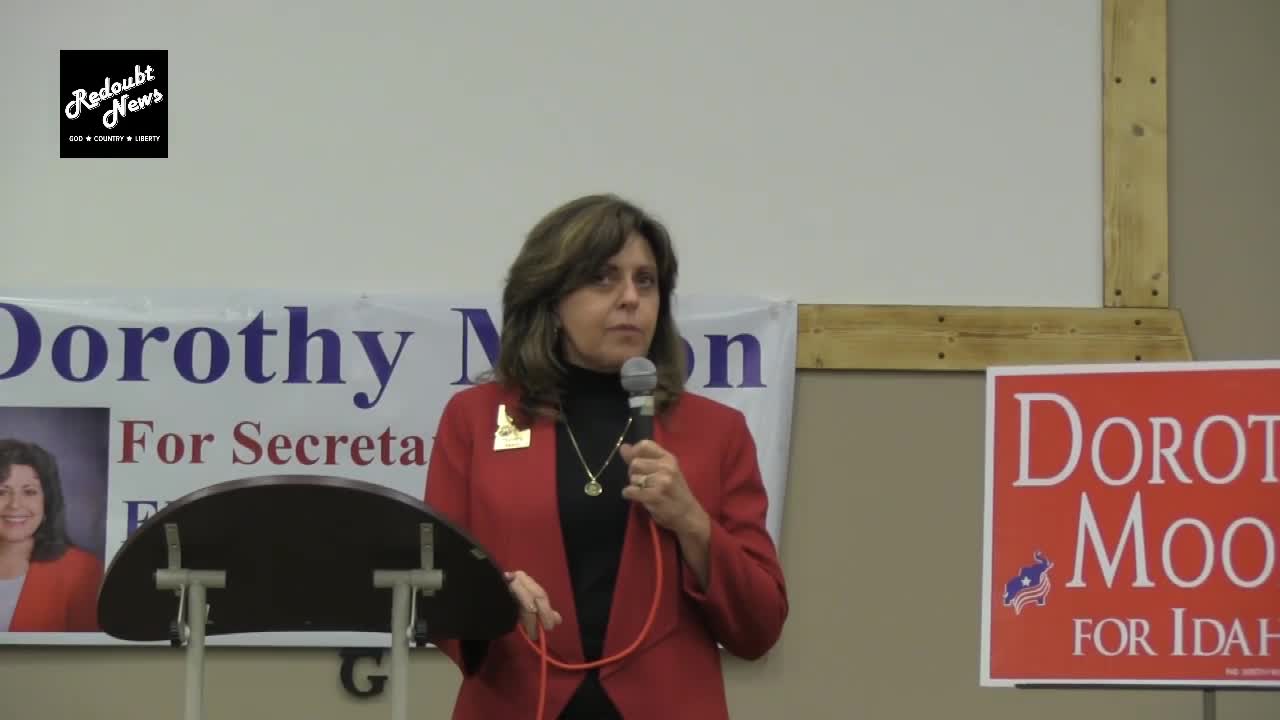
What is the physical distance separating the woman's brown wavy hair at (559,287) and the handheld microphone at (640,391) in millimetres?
157

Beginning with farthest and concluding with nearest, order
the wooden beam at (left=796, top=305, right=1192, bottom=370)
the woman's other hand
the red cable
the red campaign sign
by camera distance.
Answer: the wooden beam at (left=796, top=305, right=1192, bottom=370) < the red campaign sign < the red cable < the woman's other hand

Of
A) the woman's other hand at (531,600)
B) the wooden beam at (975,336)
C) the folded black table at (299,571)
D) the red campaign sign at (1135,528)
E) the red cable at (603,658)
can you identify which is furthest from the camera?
the wooden beam at (975,336)

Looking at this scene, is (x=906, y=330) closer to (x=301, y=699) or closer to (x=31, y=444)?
(x=301, y=699)

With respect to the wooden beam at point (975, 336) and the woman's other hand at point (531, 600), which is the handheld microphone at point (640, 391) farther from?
the wooden beam at point (975, 336)

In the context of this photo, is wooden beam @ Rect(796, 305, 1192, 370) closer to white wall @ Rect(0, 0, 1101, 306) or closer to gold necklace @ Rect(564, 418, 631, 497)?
white wall @ Rect(0, 0, 1101, 306)

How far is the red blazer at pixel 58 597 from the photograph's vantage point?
3811mm

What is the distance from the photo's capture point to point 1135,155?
3998 mm

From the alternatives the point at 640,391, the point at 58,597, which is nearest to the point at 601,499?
the point at 640,391

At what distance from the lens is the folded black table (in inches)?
62.4

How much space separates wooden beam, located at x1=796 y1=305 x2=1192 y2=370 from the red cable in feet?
6.27

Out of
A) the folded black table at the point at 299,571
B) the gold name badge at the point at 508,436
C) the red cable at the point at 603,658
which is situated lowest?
the red cable at the point at 603,658

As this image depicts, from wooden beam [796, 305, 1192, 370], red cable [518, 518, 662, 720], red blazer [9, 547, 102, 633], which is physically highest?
wooden beam [796, 305, 1192, 370]

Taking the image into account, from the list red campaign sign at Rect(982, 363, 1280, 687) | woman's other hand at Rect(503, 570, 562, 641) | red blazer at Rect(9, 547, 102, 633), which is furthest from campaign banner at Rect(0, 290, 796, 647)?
woman's other hand at Rect(503, 570, 562, 641)

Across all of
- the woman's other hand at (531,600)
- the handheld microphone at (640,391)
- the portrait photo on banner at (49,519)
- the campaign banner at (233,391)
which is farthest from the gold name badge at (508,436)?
the portrait photo on banner at (49,519)
